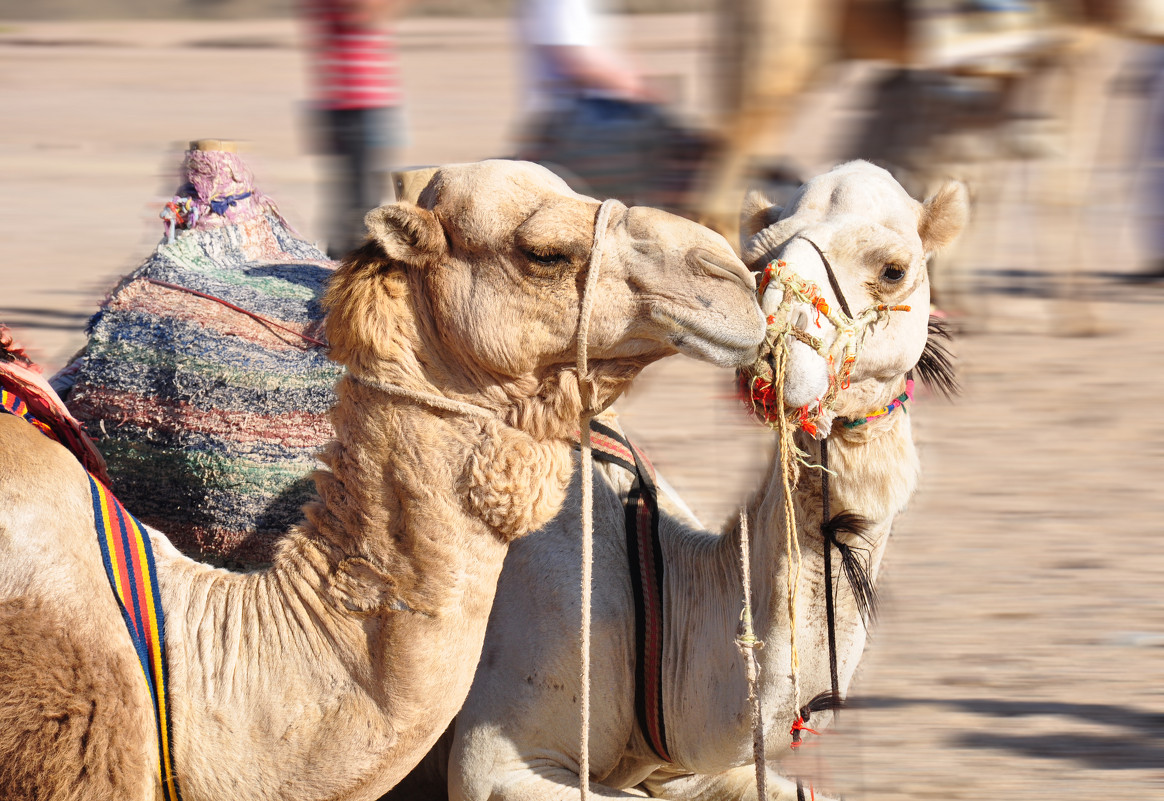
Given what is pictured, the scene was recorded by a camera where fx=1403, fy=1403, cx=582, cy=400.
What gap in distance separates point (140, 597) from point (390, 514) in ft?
1.44

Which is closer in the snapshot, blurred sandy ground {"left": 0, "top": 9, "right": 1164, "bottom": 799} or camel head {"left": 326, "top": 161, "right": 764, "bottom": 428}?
camel head {"left": 326, "top": 161, "right": 764, "bottom": 428}

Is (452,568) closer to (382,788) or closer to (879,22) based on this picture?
(382,788)

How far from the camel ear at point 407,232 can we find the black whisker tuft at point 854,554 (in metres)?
1.00

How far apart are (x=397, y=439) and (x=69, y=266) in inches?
325

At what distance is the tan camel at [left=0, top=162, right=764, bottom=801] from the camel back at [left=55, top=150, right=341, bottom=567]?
79 cm

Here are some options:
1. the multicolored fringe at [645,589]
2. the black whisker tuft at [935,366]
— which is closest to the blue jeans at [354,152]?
the multicolored fringe at [645,589]

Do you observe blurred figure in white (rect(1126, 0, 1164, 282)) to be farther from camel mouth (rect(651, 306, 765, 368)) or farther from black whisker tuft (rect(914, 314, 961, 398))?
camel mouth (rect(651, 306, 765, 368))

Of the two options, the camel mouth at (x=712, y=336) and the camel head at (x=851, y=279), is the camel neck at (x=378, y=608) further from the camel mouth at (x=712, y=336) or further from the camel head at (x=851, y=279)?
the camel head at (x=851, y=279)

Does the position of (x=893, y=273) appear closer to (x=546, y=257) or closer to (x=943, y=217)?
(x=943, y=217)

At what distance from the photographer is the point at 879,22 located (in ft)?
22.3

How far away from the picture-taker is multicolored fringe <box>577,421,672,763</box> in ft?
9.61

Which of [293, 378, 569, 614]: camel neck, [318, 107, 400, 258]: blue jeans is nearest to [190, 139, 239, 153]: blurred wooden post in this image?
[318, 107, 400, 258]: blue jeans

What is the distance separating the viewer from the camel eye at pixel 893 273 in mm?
2746

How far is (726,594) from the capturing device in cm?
291
